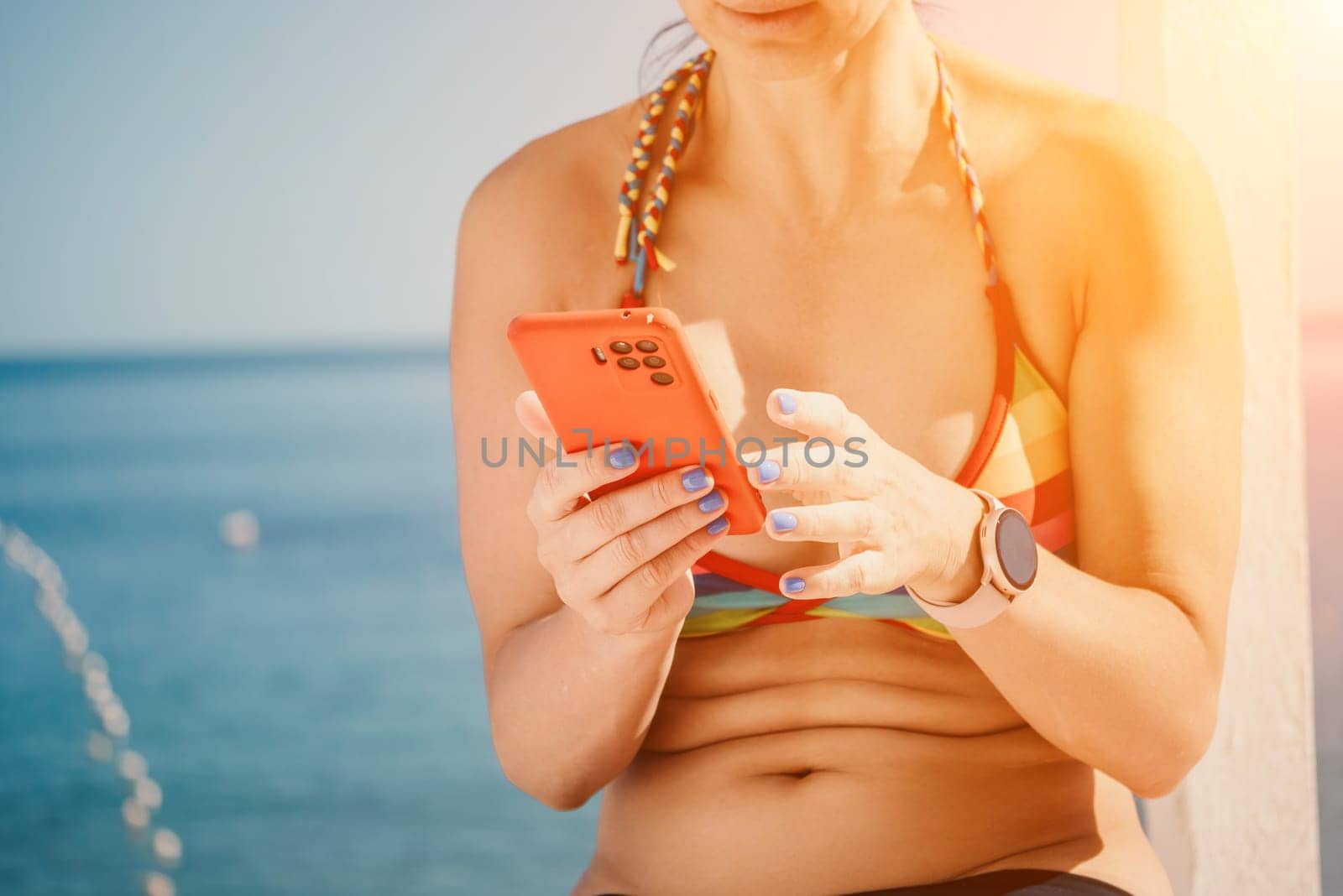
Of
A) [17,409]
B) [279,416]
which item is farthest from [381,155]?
[17,409]

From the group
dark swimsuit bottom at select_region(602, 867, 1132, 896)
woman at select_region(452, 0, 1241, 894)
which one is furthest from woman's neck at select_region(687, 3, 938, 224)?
dark swimsuit bottom at select_region(602, 867, 1132, 896)

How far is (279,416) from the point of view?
5.44 meters

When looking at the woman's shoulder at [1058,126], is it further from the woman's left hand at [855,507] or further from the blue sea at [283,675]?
the blue sea at [283,675]

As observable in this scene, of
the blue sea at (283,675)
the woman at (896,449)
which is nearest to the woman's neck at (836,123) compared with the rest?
the woman at (896,449)

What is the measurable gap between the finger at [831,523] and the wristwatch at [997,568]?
4.0 inches

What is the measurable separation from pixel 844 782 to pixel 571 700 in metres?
0.21

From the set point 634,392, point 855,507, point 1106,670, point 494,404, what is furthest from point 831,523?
point 494,404

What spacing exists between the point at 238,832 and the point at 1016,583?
72.4 inches

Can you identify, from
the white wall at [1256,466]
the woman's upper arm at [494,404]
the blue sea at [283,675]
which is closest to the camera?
the woman's upper arm at [494,404]

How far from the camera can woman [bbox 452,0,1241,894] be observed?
91 centimetres

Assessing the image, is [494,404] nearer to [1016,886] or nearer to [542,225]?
[542,225]

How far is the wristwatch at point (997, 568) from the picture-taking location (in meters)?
0.77

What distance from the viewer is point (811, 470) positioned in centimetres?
68

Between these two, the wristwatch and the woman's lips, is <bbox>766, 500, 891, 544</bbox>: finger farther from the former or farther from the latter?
the woman's lips
